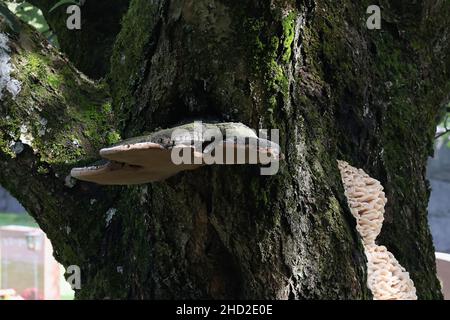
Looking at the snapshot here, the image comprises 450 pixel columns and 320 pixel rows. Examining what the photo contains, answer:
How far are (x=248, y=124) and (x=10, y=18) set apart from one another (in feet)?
3.16

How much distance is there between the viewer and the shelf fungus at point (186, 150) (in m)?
1.44

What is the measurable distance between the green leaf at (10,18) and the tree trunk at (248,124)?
0.05 meters

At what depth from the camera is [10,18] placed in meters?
2.13

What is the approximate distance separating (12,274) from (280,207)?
666 centimetres

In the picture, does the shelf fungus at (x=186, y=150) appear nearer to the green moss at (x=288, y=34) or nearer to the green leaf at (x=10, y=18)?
the green moss at (x=288, y=34)

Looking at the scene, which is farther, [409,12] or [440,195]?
[440,195]

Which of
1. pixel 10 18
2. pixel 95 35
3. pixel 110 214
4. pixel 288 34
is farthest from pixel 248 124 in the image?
pixel 95 35

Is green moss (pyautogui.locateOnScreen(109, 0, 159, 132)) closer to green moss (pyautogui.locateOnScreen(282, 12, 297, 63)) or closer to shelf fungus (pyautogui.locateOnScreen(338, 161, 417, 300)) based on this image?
green moss (pyautogui.locateOnScreen(282, 12, 297, 63))

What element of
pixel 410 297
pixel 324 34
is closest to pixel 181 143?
pixel 324 34

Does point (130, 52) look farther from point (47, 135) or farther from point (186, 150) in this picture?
point (186, 150)

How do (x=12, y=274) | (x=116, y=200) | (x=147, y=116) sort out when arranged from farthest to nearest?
(x=12, y=274), (x=116, y=200), (x=147, y=116)

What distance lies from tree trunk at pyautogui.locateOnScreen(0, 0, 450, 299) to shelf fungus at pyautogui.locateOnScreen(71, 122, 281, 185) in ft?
0.76
